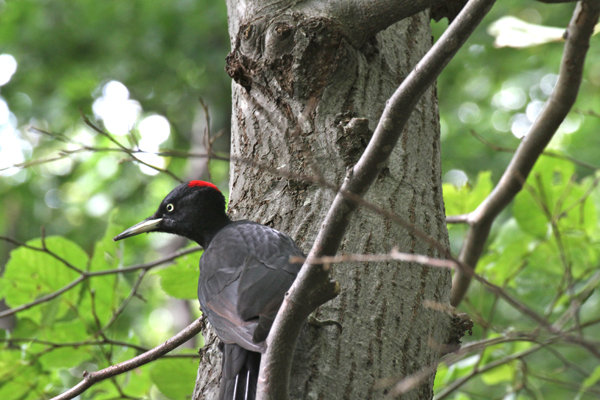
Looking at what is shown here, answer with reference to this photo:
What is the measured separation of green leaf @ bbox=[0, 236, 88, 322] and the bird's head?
2.79 feet

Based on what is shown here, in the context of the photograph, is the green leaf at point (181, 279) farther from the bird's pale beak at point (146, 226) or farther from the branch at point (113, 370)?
the branch at point (113, 370)

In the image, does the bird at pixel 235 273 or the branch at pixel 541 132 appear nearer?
the bird at pixel 235 273

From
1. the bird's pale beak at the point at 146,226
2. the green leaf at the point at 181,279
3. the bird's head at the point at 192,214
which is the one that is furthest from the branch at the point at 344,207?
the green leaf at the point at 181,279

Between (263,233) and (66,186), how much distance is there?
972 centimetres

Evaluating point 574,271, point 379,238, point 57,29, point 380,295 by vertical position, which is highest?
point 57,29

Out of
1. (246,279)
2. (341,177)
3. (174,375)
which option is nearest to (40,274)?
(174,375)

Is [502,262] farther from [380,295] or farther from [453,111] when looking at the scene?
[453,111]

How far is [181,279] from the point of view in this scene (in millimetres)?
3018

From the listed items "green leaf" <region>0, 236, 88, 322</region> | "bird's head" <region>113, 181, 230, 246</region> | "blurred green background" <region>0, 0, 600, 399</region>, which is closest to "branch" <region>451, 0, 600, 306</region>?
"blurred green background" <region>0, 0, 600, 399</region>

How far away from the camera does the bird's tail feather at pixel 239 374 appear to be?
71.2 inches

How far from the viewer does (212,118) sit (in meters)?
8.40

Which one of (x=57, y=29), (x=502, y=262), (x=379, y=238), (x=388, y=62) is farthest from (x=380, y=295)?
(x=57, y=29)

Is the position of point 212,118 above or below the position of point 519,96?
below

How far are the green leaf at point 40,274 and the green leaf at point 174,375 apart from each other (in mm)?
802
